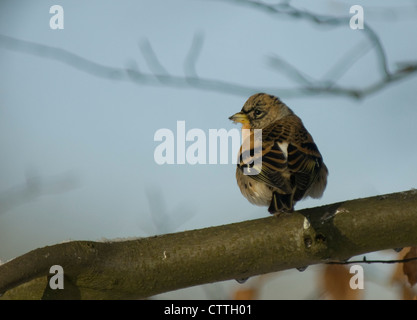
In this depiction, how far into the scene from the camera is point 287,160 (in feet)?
13.5

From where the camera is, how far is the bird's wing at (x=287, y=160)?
3918 millimetres

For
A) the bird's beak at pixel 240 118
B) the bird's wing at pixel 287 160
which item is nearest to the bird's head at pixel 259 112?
the bird's beak at pixel 240 118

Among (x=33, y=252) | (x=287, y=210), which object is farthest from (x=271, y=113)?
(x=33, y=252)

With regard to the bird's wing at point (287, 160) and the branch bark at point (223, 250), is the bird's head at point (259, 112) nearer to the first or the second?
the bird's wing at point (287, 160)

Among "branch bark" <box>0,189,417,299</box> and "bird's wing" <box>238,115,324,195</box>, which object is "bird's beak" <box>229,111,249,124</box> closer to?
"bird's wing" <box>238,115,324,195</box>

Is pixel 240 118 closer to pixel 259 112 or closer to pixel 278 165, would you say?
pixel 259 112

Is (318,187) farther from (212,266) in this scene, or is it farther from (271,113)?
(212,266)

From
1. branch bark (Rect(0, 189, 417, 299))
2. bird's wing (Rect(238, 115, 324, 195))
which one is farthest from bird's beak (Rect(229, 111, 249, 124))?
branch bark (Rect(0, 189, 417, 299))

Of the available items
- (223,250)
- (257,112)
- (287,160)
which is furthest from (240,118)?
(223,250)

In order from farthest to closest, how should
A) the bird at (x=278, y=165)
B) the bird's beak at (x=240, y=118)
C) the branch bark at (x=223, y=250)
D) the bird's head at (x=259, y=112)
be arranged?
1. the bird's head at (x=259, y=112)
2. the bird's beak at (x=240, y=118)
3. the bird at (x=278, y=165)
4. the branch bark at (x=223, y=250)

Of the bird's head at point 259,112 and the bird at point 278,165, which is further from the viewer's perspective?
the bird's head at point 259,112

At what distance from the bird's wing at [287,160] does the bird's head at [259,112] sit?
0.45 m

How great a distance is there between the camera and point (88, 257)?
2.91 meters

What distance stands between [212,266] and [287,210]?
64 cm
